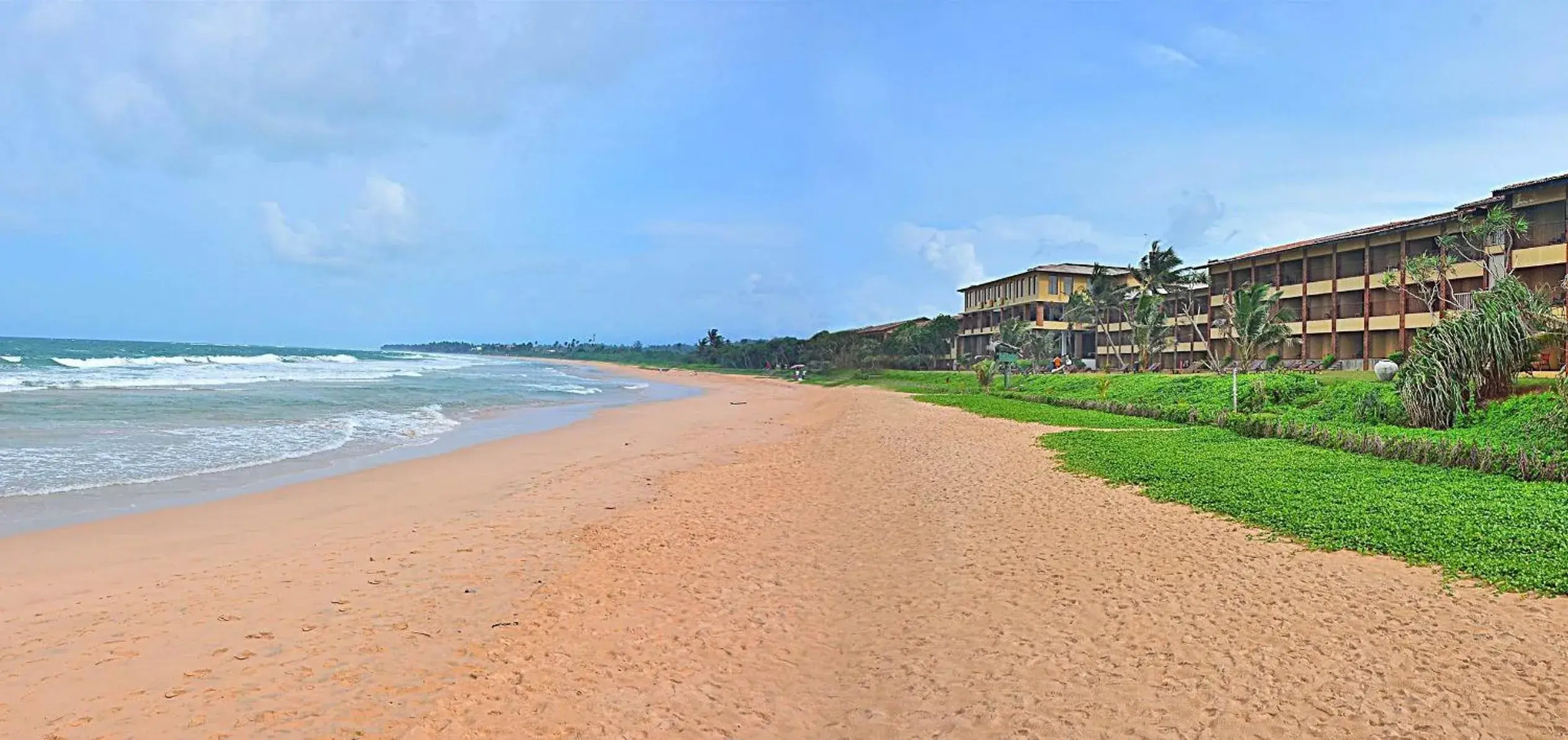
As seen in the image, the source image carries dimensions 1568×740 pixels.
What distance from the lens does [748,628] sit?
675cm

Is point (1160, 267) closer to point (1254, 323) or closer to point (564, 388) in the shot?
point (1254, 323)

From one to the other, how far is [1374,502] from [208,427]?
84.8ft

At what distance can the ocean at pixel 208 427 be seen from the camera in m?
12.9

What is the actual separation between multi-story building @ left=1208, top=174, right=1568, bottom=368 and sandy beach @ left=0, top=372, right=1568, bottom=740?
29498 mm

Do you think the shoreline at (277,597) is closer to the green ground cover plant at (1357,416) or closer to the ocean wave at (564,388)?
the green ground cover plant at (1357,416)

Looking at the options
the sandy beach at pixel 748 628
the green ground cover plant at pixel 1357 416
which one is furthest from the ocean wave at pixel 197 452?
the green ground cover plant at pixel 1357 416

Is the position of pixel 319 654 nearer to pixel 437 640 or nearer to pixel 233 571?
pixel 437 640

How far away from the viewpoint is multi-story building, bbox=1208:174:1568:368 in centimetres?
3033

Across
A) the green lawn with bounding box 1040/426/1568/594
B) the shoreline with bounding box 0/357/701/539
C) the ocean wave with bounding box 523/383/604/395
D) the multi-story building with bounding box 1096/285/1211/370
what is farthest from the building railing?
the ocean wave with bounding box 523/383/604/395

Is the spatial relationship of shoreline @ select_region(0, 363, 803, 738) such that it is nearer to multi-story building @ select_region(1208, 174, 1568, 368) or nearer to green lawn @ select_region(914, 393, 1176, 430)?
green lawn @ select_region(914, 393, 1176, 430)

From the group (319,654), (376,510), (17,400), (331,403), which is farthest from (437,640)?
(17,400)

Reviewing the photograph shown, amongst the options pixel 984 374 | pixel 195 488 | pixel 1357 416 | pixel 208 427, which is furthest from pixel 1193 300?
pixel 195 488

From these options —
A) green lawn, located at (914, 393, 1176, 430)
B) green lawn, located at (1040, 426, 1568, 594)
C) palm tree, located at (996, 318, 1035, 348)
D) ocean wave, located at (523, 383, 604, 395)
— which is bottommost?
ocean wave, located at (523, 383, 604, 395)

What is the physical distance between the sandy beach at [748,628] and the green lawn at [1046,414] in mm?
12748
